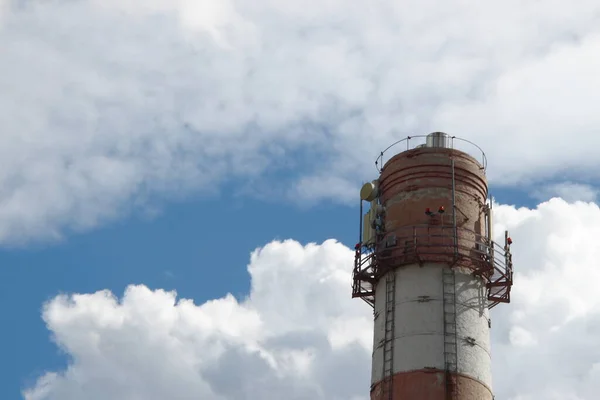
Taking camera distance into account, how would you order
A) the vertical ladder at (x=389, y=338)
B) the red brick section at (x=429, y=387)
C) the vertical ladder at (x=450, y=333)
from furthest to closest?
1. the vertical ladder at (x=389, y=338)
2. the vertical ladder at (x=450, y=333)
3. the red brick section at (x=429, y=387)

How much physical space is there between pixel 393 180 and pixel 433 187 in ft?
7.53

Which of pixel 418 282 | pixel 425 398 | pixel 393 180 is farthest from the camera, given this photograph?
pixel 393 180

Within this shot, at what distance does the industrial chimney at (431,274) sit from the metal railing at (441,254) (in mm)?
48

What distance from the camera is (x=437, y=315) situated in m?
43.6

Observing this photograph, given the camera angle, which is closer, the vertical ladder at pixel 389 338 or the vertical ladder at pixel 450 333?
the vertical ladder at pixel 450 333

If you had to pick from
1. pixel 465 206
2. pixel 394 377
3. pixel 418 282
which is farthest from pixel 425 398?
pixel 465 206

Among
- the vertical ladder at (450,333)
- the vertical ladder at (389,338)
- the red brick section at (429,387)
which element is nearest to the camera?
the red brick section at (429,387)

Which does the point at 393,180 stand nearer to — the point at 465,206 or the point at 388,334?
the point at 465,206

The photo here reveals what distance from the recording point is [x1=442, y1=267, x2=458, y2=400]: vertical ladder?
1658 inches

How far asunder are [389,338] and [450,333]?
2.83 m

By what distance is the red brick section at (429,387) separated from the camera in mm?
41969

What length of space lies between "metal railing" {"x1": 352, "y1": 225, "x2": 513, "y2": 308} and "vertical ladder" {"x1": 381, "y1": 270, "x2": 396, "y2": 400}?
0.82 metres

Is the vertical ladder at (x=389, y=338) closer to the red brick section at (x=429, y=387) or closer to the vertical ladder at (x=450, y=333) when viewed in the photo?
the red brick section at (x=429, y=387)

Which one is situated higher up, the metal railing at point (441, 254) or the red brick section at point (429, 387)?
the metal railing at point (441, 254)
